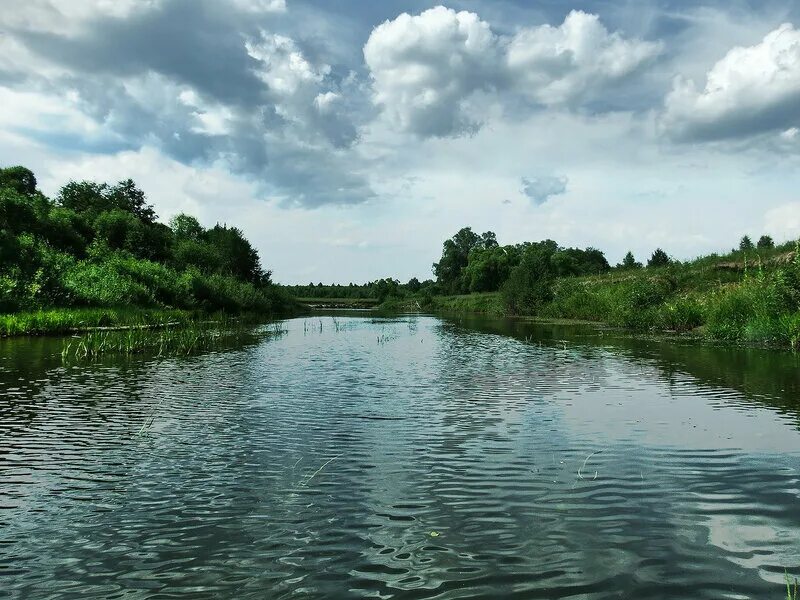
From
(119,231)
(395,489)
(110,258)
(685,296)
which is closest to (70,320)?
(110,258)

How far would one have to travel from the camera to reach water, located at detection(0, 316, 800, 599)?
6.05 meters

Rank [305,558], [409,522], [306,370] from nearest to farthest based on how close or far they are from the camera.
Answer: [305,558] < [409,522] < [306,370]

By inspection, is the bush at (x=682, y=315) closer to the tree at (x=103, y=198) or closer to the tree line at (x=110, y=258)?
the tree line at (x=110, y=258)

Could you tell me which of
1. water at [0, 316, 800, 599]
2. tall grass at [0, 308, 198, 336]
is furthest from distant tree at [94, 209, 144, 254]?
water at [0, 316, 800, 599]

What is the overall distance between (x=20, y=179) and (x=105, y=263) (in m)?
60.0

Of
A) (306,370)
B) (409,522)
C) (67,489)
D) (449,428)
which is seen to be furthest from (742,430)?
(306,370)

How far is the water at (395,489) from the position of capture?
605 cm

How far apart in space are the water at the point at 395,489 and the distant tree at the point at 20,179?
316 ft

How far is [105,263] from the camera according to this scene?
5722cm

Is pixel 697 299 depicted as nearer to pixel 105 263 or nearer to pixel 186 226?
pixel 105 263

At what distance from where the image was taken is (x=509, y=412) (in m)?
14.8

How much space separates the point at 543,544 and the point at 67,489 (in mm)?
6895

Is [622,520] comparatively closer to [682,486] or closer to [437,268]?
[682,486]

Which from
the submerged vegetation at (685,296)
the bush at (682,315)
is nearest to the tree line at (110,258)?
the submerged vegetation at (685,296)
